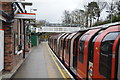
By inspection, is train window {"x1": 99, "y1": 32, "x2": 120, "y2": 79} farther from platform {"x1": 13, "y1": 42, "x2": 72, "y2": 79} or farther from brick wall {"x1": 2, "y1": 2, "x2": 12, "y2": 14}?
brick wall {"x1": 2, "y1": 2, "x2": 12, "y2": 14}

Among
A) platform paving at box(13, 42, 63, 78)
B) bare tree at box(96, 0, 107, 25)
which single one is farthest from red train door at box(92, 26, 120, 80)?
bare tree at box(96, 0, 107, 25)

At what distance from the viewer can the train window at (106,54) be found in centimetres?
423

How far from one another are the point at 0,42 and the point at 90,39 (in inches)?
Result: 136

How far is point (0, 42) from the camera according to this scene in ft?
22.9

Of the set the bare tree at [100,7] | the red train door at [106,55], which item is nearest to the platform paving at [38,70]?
the red train door at [106,55]

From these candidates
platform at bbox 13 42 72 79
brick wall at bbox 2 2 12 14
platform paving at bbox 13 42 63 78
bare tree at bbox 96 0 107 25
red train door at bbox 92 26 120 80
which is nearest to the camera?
red train door at bbox 92 26 120 80

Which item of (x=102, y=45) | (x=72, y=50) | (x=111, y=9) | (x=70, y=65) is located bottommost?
(x=70, y=65)

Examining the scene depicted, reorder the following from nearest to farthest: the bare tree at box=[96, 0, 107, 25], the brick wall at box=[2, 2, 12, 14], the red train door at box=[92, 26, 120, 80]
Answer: the red train door at box=[92, 26, 120, 80] < the brick wall at box=[2, 2, 12, 14] < the bare tree at box=[96, 0, 107, 25]

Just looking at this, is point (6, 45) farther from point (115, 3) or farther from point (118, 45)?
point (115, 3)

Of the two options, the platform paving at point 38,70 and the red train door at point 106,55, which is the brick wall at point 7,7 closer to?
the platform paving at point 38,70

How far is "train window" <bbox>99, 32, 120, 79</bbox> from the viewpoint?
4227 millimetres

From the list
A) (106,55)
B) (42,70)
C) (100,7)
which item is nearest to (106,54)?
(106,55)

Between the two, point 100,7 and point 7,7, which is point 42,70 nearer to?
point 7,7

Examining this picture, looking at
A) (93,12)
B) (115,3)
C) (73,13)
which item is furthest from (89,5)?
(73,13)
